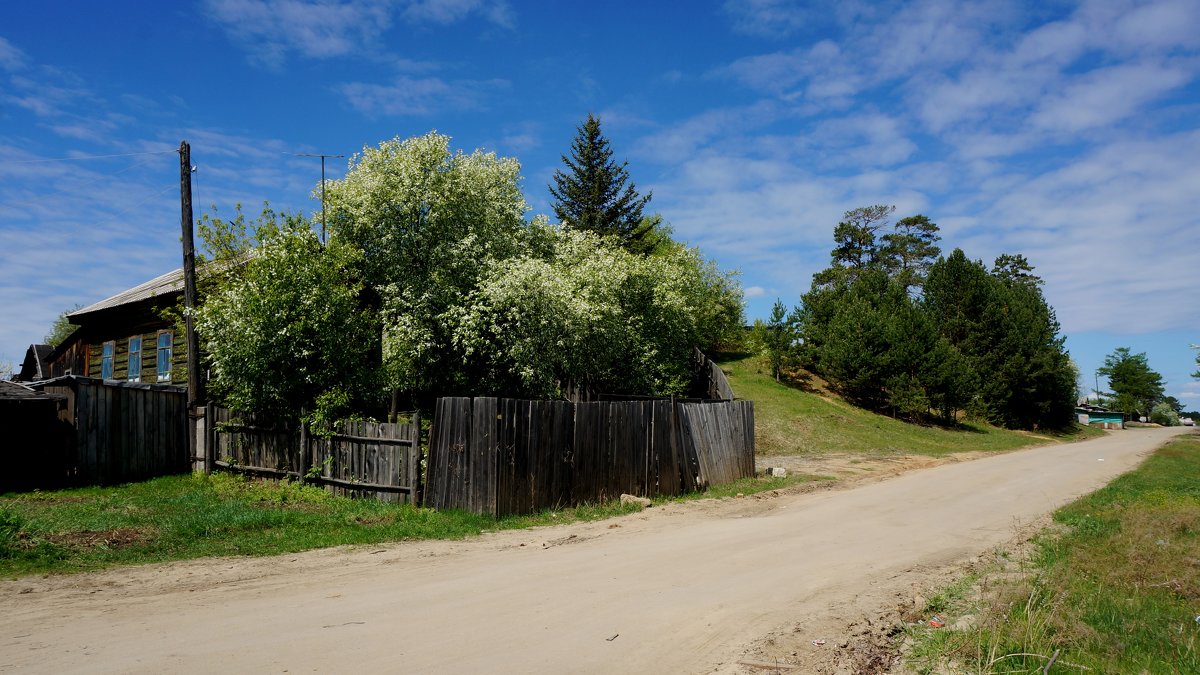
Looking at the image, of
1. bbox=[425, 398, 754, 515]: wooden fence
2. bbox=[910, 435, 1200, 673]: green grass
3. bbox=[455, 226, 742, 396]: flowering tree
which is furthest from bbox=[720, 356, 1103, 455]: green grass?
bbox=[910, 435, 1200, 673]: green grass

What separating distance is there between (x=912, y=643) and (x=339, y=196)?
20660mm

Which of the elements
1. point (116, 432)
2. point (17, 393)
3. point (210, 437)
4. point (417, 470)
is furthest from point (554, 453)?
point (17, 393)

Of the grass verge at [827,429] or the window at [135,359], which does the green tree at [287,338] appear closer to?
the window at [135,359]

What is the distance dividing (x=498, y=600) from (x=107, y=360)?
27589 millimetres

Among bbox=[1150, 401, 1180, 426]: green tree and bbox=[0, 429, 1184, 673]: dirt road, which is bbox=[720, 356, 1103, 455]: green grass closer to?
bbox=[0, 429, 1184, 673]: dirt road

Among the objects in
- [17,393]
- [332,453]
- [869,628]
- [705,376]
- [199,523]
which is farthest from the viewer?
[705,376]

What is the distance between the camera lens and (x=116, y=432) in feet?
54.9

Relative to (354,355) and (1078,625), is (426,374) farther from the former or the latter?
(1078,625)

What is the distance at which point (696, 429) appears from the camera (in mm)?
16625

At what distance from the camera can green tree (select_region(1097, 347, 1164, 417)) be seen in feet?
325

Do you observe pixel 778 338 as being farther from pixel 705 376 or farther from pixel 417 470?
pixel 417 470

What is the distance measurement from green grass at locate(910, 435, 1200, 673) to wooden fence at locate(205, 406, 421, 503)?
30.8ft

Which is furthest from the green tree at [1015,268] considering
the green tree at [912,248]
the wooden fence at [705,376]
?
the wooden fence at [705,376]

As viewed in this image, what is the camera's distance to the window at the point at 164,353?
2461 cm
